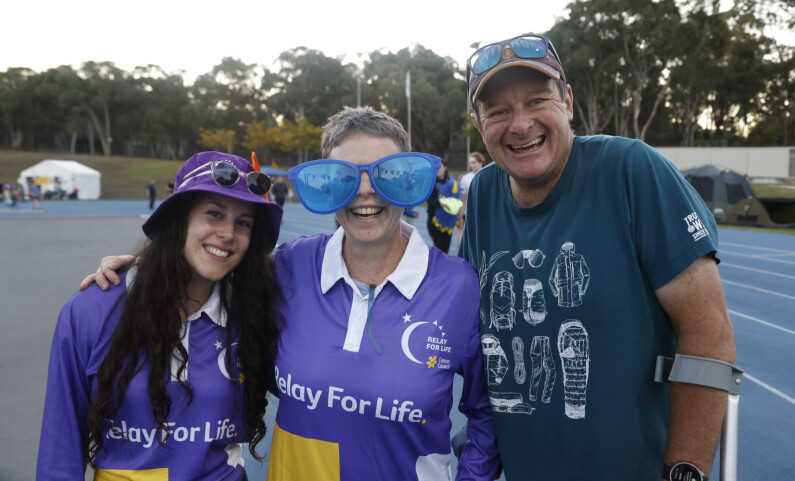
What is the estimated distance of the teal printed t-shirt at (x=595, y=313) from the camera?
1.64 metres

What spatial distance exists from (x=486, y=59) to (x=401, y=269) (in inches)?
32.7

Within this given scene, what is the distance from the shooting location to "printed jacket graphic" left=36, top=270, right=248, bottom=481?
5.96ft

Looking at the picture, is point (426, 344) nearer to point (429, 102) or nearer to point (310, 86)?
point (429, 102)

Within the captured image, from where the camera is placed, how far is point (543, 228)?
5.94ft

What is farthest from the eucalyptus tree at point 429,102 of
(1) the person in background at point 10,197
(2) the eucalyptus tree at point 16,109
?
(2) the eucalyptus tree at point 16,109

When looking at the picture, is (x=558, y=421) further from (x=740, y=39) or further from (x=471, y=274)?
(x=740, y=39)

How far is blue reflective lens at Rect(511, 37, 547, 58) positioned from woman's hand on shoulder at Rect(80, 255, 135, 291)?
5.64 ft

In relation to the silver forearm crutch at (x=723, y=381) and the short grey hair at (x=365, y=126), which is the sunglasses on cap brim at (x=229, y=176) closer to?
the short grey hair at (x=365, y=126)

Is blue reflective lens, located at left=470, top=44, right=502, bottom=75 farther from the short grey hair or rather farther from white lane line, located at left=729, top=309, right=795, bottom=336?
white lane line, located at left=729, top=309, right=795, bottom=336

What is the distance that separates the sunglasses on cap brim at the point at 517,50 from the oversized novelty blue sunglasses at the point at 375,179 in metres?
0.38

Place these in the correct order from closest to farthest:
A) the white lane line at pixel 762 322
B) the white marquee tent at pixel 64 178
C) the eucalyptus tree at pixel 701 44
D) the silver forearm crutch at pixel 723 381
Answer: the silver forearm crutch at pixel 723 381
the white lane line at pixel 762 322
the eucalyptus tree at pixel 701 44
the white marquee tent at pixel 64 178

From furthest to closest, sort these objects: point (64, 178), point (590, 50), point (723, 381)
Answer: point (64, 178) → point (590, 50) → point (723, 381)

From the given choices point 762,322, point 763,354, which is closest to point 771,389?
point 763,354

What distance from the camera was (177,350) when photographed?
193 centimetres
